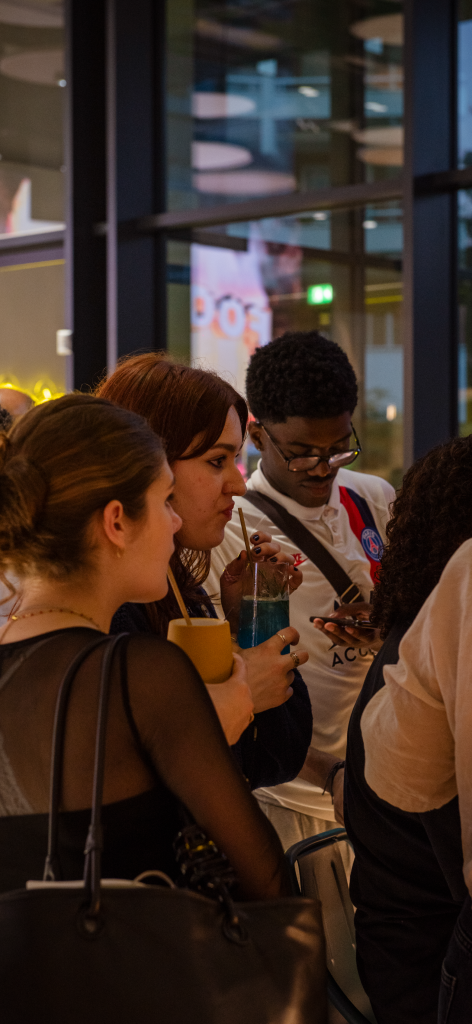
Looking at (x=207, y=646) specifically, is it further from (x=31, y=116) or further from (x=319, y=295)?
(x=31, y=116)

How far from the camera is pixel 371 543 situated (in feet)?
8.79

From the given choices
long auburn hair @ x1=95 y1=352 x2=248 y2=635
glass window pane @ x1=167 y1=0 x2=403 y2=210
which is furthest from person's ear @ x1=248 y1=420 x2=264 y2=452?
glass window pane @ x1=167 y1=0 x2=403 y2=210

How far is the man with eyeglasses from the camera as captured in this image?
2410 mm

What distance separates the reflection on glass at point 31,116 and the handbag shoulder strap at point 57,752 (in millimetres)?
4992

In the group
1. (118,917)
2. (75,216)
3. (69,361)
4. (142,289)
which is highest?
(75,216)

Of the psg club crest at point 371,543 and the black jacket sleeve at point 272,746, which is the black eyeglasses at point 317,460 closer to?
the psg club crest at point 371,543

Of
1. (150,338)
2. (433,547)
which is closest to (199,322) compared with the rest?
(150,338)

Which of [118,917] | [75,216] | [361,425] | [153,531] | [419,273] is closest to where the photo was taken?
[118,917]

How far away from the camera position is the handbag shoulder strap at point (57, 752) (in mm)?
1024

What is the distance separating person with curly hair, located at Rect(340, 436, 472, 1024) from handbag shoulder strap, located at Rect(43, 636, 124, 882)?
0.43 meters

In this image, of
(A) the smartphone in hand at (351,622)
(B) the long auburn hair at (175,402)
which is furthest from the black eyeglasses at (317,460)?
(B) the long auburn hair at (175,402)

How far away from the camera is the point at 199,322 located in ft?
18.1

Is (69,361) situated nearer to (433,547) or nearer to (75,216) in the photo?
(75,216)

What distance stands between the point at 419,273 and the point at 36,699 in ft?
11.1
